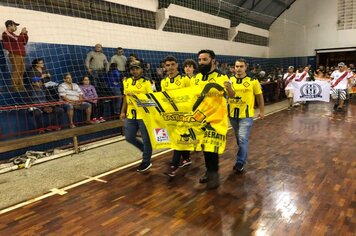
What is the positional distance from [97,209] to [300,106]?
33.9ft

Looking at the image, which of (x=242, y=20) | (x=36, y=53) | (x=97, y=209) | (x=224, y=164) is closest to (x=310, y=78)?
(x=242, y=20)

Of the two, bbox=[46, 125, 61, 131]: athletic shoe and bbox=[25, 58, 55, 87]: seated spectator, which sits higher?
bbox=[25, 58, 55, 87]: seated spectator

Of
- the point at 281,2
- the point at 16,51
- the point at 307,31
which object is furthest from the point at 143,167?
the point at 307,31

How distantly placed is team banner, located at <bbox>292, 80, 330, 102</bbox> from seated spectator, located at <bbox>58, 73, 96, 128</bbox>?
302 inches

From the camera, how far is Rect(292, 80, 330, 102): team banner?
35.1 ft

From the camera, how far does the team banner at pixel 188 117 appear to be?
3904 millimetres

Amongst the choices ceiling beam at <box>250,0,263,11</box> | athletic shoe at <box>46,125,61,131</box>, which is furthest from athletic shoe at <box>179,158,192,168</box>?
ceiling beam at <box>250,0,263,11</box>

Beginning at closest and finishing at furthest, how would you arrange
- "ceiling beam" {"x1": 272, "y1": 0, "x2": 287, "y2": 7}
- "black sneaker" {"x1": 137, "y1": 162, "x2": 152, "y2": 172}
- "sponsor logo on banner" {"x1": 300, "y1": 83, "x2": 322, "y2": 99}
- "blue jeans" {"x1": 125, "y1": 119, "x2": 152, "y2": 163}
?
"blue jeans" {"x1": 125, "y1": 119, "x2": 152, "y2": 163} → "black sneaker" {"x1": 137, "y1": 162, "x2": 152, "y2": 172} → "sponsor logo on banner" {"x1": 300, "y1": 83, "x2": 322, "y2": 99} → "ceiling beam" {"x1": 272, "y1": 0, "x2": 287, "y2": 7}

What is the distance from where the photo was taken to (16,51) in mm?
6184

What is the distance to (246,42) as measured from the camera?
56.5 feet

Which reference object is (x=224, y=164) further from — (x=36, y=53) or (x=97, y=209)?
(x=36, y=53)

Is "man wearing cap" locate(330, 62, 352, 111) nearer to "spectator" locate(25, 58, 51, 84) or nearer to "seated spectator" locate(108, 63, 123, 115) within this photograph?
"seated spectator" locate(108, 63, 123, 115)

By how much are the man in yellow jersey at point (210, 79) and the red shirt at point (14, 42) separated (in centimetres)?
408

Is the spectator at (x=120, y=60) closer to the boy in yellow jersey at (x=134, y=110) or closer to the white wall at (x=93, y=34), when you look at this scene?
the white wall at (x=93, y=34)
